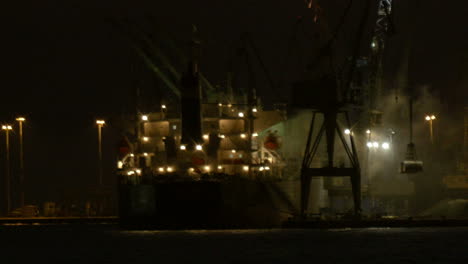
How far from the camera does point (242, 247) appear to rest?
48281 mm

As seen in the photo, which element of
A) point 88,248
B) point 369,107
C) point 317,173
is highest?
point 369,107

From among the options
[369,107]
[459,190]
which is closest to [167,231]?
[369,107]

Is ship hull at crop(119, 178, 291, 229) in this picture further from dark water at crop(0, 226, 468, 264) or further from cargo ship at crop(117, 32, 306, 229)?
dark water at crop(0, 226, 468, 264)

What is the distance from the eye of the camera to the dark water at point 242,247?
41.0 metres

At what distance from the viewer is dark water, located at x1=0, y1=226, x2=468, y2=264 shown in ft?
134

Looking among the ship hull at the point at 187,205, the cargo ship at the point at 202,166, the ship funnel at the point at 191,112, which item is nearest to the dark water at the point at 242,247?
the ship hull at the point at 187,205

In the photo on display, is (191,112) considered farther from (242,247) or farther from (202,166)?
(242,247)

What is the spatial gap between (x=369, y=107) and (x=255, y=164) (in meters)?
24.9

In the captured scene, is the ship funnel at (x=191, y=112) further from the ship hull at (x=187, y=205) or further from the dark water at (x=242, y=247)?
the dark water at (x=242, y=247)

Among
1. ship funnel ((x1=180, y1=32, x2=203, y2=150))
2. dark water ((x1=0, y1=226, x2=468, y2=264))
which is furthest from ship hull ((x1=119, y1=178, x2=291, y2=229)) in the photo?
ship funnel ((x1=180, y1=32, x2=203, y2=150))

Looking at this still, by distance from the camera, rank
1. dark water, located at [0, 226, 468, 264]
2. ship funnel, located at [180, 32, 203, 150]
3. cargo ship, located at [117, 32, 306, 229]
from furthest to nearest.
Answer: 1. ship funnel, located at [180, 32, 203, 150]
2. cargo ship, located at [117, 32, 306, 229]
3. dark water, located at [0, 226, 468, 264]

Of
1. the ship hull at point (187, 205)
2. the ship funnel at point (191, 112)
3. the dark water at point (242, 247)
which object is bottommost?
the dark water at point (242, 247)

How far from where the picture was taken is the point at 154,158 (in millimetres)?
76312

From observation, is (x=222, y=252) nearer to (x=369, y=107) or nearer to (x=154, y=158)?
(x=154, y=158)
